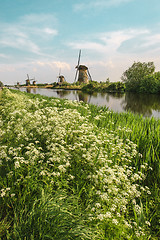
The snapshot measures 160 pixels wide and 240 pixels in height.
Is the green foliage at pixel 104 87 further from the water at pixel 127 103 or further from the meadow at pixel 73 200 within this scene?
the meadow at pixel 73 200

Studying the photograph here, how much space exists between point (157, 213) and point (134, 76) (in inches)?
2308

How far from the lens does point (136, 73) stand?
55.7 m

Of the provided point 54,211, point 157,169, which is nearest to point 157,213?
point 157,169

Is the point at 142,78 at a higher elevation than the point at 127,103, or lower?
higher

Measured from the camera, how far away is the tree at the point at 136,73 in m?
53.1

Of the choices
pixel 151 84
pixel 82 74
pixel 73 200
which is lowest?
pixel 73 200

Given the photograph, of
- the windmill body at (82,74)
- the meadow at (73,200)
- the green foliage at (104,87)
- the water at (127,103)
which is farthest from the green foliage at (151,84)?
the meadow at (73,200)

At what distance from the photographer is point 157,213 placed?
311 cm

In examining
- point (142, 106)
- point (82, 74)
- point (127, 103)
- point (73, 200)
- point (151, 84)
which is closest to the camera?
point (73, 200)

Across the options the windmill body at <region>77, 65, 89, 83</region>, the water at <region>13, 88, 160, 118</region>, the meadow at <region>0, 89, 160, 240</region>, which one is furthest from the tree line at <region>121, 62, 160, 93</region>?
the meadow at <region>0, 89, 160, 240</region>

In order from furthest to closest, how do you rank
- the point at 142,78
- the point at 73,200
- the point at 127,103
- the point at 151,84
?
the point at 142,78 < the point at 151,84 < the point at 127,103 < the point at 73,200

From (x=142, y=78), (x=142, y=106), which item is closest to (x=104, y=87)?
(x=142, y=78)

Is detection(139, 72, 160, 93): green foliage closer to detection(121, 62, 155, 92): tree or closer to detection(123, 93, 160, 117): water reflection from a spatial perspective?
detection(121, 62, 155, 92): tree

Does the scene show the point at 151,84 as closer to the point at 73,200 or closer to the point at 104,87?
the point at 104,87
